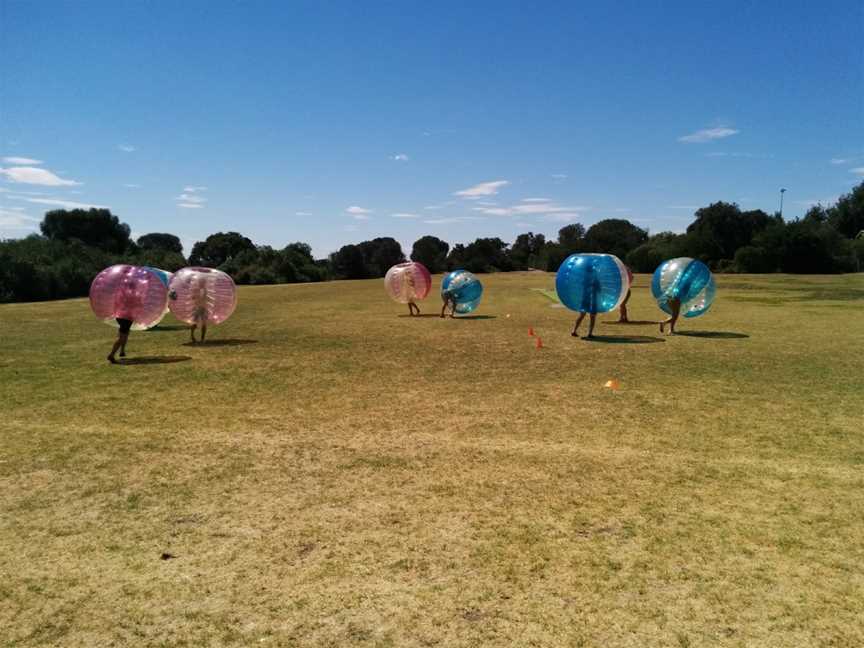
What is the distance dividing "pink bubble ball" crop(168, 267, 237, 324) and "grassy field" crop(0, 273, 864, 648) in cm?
332

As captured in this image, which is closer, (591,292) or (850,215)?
(591,292)

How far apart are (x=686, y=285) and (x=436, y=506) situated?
518 inches

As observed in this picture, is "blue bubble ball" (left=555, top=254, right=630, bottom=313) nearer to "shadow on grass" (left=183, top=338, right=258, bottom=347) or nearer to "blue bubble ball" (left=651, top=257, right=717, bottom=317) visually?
"blue bubble ball" (left=651, top=257, right=717, bottom=317)

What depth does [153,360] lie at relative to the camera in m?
13.4

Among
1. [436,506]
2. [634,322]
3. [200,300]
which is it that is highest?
[200,300]

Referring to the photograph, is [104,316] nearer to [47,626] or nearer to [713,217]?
[47,626]

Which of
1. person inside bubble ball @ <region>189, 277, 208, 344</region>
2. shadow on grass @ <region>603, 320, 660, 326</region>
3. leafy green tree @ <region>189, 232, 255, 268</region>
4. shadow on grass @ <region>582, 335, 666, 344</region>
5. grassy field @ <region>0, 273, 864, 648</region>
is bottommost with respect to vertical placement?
grassy field @ <region>0, 273, 864, 648</region>

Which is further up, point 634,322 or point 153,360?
point 634,322

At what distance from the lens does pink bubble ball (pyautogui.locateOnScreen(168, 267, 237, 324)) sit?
15000 millimetres

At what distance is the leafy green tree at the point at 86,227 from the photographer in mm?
73188

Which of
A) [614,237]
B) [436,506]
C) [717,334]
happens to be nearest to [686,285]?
[717,334]

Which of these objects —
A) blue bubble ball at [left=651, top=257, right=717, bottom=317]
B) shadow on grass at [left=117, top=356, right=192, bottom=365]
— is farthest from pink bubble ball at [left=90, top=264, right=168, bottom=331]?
blue bubble ball at [left=651, top=257, right=717, bottom=317]

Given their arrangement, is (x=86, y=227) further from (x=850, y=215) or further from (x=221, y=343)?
(x=850, y=215)

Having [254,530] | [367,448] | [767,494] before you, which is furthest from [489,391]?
[254,530]
